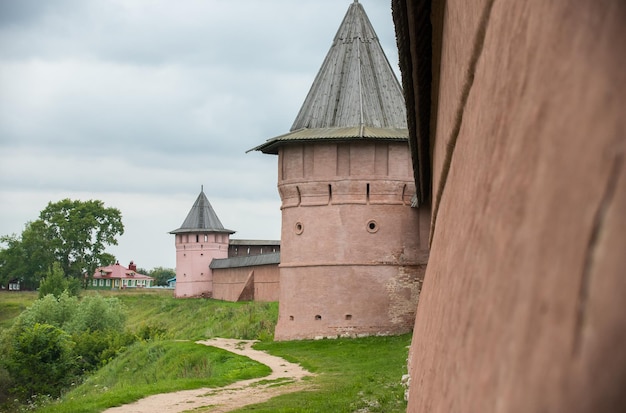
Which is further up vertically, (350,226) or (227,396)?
(350,226)

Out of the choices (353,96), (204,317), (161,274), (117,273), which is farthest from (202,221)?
(161,274)

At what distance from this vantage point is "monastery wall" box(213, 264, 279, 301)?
1467 inches

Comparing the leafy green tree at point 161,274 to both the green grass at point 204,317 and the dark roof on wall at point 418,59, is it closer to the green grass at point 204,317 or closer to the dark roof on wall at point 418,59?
the green grass at point 204,317

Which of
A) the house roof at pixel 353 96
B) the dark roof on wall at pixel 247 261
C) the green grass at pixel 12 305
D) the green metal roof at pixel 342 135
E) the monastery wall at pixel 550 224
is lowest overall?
the green grass at pixel 12 305

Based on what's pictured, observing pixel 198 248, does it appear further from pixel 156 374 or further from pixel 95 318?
pixel 156 374

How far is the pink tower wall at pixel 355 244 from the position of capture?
74.0 ft

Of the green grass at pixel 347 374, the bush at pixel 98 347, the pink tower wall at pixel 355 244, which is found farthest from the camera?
the bush at pixel 98 347

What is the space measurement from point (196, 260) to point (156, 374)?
2950 centimetres

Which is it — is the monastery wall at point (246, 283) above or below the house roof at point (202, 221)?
below

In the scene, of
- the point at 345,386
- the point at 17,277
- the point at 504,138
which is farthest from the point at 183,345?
the point at 17,277

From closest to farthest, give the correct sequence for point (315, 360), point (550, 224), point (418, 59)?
point (550, 224)
point (418, 59)
point (315, 360)

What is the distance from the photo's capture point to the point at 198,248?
163 feet

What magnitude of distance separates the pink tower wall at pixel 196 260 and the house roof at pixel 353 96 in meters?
24.7

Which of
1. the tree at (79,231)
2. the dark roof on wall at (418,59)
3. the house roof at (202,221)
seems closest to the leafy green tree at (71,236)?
the tree at (79,231)
